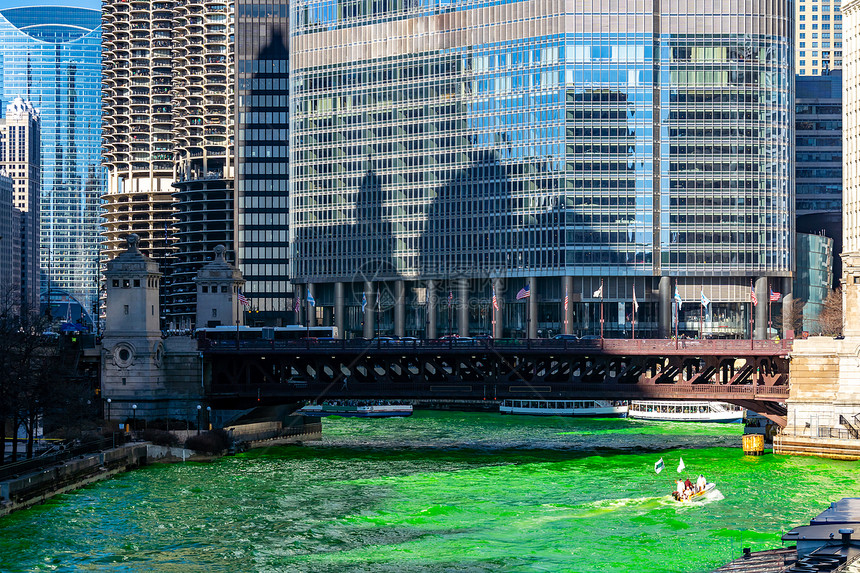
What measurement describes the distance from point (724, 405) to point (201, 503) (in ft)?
284

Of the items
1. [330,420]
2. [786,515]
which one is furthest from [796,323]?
[786,515]

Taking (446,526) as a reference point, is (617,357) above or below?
above

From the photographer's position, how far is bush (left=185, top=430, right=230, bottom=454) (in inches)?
4251

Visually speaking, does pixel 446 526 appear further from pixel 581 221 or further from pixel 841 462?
pixel 581 221

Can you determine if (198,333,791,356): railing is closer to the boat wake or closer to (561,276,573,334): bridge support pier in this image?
the boat wake

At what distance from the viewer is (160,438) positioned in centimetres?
10625

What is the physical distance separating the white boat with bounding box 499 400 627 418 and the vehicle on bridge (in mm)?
40804

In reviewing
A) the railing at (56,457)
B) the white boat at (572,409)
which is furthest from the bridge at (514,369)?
the white boat at (572,409)

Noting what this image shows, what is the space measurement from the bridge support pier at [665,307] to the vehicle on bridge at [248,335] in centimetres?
6900

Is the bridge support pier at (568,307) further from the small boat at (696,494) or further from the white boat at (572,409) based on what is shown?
the small boat at (696,494)

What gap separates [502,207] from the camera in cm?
19562

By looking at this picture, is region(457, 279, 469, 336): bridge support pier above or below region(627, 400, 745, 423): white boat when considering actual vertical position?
above

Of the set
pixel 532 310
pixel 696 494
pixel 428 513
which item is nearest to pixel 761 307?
pixel 532 310

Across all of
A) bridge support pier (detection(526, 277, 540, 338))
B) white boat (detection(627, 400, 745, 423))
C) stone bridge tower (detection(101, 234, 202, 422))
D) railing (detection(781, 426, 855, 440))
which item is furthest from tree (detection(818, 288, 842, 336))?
stone bridge tower (detection(101, 234, 202, 422))
